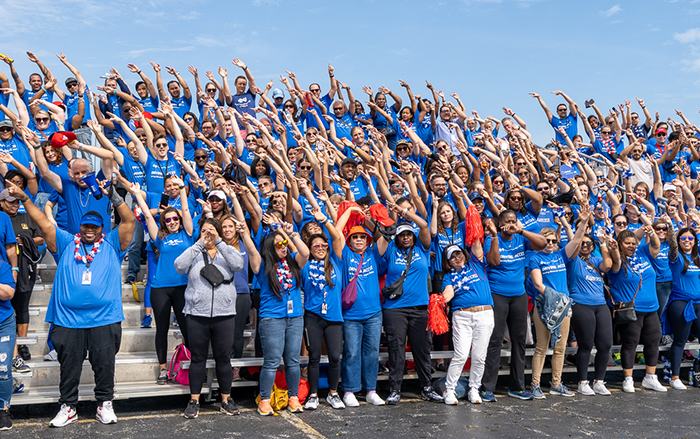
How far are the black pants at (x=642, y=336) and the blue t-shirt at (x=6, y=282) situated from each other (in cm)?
755

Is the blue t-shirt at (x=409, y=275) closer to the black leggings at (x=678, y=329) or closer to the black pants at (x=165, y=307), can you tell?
the black pants at (x=165, y=307)

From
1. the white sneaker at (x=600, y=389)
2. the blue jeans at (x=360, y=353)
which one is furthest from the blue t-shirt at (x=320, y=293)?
the white sneaker at (x=600, y=389)

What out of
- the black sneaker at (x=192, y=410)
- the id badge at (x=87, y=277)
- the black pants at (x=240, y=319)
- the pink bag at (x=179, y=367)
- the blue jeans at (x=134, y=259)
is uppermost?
the blue jeans at (x=134, y=259)

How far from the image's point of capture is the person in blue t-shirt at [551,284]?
7652mm

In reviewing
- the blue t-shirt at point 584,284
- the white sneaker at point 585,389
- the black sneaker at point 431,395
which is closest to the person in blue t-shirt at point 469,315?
the black sneaker at point 431,395

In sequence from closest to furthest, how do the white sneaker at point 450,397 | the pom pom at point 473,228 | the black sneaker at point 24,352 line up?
the black sneaker at point 24,352 < the white sneaker at point 450,397 < the pom pom at point 473,228

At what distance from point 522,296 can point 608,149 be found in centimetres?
806

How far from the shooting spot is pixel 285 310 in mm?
6480

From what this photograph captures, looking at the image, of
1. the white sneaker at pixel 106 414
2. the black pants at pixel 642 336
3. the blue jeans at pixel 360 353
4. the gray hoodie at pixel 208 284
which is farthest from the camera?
the black pants at pixel 642 336

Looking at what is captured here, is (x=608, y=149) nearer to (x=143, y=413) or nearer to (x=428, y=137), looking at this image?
(x=428, y=137)

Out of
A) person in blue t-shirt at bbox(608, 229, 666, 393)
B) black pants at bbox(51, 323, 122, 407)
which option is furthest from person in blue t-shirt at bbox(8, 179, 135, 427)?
person in blue t-shirt at bbox(608, 229, 666, 393)

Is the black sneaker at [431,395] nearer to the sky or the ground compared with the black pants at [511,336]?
nearer to the ground

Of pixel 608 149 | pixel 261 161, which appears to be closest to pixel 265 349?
pixel 261 161

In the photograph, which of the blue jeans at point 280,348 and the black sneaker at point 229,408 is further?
the blue jeans at point 280,348
